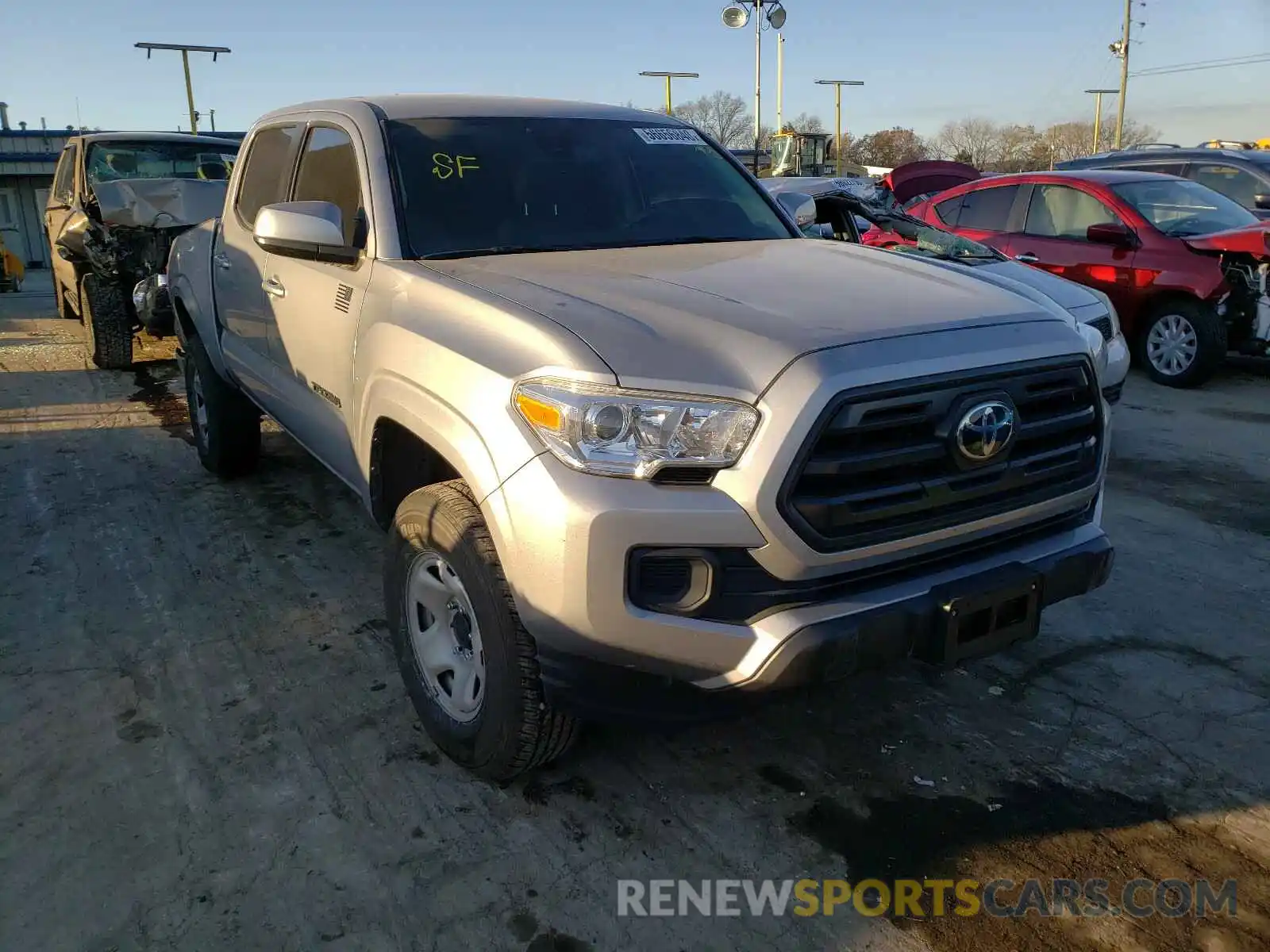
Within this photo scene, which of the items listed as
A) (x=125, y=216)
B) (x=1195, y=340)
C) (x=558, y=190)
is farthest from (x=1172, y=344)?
(x=125, y=216)

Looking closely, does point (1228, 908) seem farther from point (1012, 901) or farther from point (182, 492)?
point (182, 492)

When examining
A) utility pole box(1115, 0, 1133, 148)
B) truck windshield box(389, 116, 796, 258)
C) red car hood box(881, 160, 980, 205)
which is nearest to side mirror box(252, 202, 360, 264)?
truck windshield box(389, 116, 796, 258)

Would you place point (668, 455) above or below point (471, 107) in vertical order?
below

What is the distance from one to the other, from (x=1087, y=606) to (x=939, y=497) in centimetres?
189

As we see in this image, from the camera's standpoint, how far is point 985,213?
9.22 metres

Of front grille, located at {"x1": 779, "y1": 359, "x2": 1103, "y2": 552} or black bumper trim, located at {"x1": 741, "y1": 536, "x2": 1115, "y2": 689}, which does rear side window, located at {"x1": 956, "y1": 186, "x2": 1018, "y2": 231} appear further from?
black bumper trim, located at {"x1": 741, "y1": 536, "x2": 1115, "y2": 689}

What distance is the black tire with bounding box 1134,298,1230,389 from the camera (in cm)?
760

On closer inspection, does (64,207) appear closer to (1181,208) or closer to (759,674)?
(759,674)

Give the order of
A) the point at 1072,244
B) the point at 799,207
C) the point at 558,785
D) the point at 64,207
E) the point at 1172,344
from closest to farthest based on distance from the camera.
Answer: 1. the point at 558,785
2. the point at 799,207
3. the point at 1172,344
4. the point at 1072,244
5. the point at 64,207

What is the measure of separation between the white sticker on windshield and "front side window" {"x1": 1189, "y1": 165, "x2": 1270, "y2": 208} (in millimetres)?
8166

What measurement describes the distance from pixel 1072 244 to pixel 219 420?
6.98 metres

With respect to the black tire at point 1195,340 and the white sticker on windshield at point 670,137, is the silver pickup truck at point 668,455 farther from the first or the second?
the black tire at point 1195,340

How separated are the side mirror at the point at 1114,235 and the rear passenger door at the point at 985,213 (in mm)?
912

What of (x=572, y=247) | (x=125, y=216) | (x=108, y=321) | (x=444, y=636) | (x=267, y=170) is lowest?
(x=444, y=636)
